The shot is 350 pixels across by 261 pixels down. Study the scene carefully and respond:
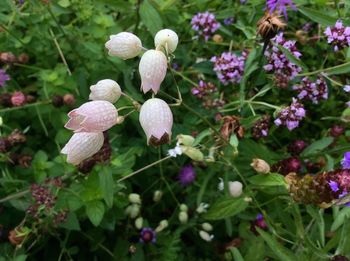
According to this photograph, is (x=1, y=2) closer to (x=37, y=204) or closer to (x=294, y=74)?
(x=37, y=204)

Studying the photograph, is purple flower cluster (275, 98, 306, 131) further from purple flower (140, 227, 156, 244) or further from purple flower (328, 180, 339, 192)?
purple flower (140, 227, 156, 244)

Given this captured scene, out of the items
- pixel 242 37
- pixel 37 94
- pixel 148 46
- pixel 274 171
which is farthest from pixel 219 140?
pixel 37 94

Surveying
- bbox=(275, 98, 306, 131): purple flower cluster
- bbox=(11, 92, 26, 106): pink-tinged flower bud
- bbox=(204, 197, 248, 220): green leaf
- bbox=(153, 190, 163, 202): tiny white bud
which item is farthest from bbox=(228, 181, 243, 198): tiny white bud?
bbox=(11, 92, 26, 106): pink-tinged flower bud

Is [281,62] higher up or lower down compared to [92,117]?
lower down

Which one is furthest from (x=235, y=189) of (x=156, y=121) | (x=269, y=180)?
(x=156, y=121)

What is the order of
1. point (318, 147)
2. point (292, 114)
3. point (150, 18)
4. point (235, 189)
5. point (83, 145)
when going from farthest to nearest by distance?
point (150, 18), point (318, 147), point (235, 189), point (292, 114), point (83, 145)

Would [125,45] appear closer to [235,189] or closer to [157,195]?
[235,189]
